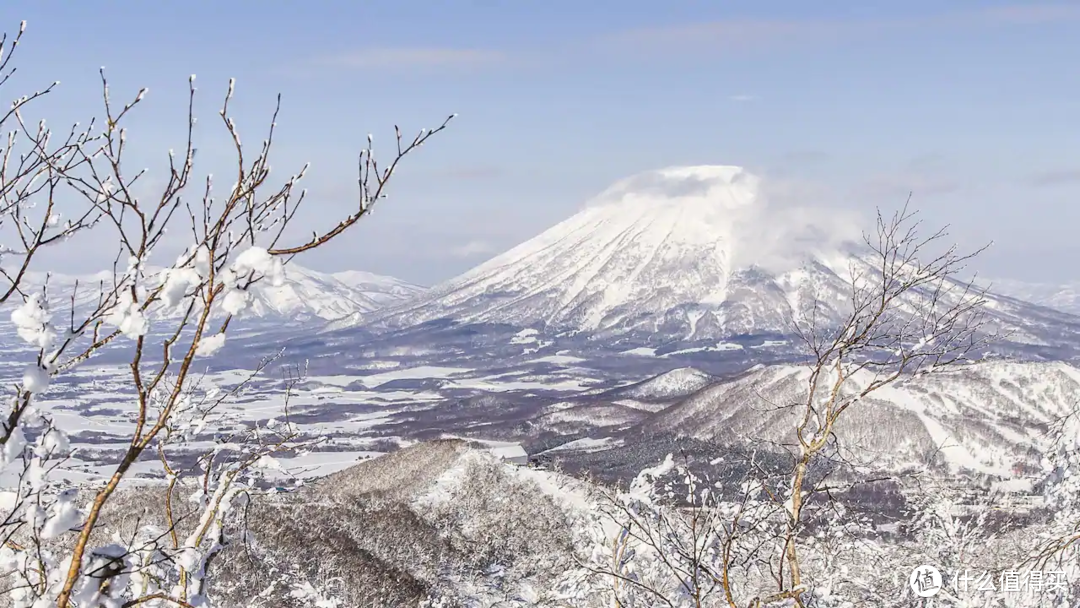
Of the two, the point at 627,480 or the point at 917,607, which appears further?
the point at 627,480

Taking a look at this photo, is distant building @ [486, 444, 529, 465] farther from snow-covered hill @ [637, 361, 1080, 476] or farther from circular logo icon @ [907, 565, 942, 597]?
circular logo icon @ [907, 565, 942, 597]

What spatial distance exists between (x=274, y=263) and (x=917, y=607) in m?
10.9

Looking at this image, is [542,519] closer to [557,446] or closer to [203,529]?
[203,529]

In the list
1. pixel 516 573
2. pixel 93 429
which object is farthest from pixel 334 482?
pixel 93 429

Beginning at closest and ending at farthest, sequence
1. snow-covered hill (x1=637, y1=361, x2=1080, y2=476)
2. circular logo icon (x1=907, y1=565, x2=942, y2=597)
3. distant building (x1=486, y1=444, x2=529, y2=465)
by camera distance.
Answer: circular logo icon (x1=907, y1=565, x2=942, y2=597) < snow-covered hill (x1=637, y1=361, x2=1080, y2=476) < distant building (x1=486, y1=444, x2=529, y2=465)

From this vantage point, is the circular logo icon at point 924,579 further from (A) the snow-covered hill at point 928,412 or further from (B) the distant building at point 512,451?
(B) the distant building at point 512,451

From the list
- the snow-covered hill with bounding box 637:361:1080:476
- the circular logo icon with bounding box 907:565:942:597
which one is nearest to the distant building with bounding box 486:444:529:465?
the snow-covered hill with bounding box 637:361:1080:476

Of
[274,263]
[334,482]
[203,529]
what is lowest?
[334,482]

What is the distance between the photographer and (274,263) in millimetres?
2859

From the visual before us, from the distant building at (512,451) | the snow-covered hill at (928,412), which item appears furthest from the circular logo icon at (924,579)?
the distant building at (512,451)

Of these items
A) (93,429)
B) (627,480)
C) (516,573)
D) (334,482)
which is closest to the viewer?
(516,573)

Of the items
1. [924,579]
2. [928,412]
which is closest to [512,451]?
[928,412]

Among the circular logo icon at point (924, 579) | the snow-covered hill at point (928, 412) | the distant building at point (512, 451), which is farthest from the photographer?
the distant building at point (512, 451)

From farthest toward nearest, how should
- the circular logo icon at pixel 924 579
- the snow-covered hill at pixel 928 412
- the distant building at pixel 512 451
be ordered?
the distant building at pixel 512 451, the snow-covered hill at pixel 928 412, the circular logo icon at pixel 924 579
